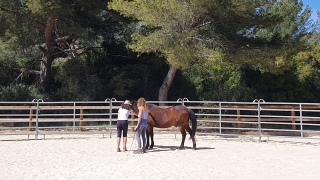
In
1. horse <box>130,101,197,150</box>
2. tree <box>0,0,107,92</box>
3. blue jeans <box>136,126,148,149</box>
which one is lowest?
blue jeans <box>136,126,148,149</box>

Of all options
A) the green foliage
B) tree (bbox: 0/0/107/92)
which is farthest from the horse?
the green foliage

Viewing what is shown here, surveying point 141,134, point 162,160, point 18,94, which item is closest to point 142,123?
point 141,134

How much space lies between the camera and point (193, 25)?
15656 millimetres

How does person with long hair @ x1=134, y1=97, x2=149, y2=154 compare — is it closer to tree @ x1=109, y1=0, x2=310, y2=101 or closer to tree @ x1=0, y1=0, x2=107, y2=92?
tree @ x1=109, y1=0, x2=310, y2=101

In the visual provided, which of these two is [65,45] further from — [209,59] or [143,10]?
[209,59]

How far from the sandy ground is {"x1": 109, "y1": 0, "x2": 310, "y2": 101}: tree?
3.59 m

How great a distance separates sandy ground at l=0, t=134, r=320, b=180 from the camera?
720cm

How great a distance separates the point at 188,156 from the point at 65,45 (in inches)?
629

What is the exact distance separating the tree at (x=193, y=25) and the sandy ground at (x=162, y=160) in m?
3.59

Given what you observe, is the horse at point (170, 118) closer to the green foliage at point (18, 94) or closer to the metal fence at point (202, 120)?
the metal fence at point (202, 120)

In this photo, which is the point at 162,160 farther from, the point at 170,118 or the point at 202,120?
the point at 202,120

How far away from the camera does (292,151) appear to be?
10.6 m

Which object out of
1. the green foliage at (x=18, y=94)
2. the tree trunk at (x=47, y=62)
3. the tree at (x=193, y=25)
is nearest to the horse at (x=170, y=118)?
the tree at (x=193, y=25)

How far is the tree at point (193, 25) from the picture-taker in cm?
1409
